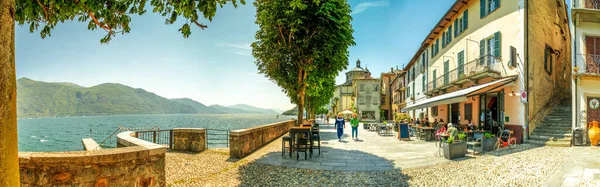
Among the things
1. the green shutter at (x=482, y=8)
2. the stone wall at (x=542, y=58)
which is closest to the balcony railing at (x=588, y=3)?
the stone wall at (x=542, y=58)

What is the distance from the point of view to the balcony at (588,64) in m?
12.0

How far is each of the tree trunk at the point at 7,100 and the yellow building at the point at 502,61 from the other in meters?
12.8

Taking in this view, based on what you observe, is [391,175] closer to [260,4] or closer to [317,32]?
[317,32]

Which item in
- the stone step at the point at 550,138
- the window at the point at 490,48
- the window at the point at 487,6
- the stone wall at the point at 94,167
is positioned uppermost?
the window at the point at 487,6

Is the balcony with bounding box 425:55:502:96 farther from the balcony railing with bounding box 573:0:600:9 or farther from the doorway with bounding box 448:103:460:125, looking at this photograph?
the balcony railing with bounding box 573:0:600:9

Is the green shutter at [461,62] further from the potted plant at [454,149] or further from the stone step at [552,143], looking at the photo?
the potted plant at [454,149]

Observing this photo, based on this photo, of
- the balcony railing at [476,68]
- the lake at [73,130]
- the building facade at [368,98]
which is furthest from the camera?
the building facade at [368,98]

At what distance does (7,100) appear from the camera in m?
2.19

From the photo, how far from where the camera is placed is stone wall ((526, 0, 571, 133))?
13.1 meters

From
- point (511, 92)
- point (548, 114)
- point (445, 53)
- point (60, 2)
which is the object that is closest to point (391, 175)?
point (60, 2)

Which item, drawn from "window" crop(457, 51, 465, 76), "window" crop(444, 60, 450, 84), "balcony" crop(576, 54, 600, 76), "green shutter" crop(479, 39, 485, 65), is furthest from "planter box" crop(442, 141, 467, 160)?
"window" crop(444, 60, 450, 84)

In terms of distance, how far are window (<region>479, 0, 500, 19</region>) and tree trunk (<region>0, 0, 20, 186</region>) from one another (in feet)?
57.7

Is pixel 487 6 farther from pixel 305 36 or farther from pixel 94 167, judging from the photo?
pixel 94 167

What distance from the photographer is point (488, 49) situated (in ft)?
49.5
